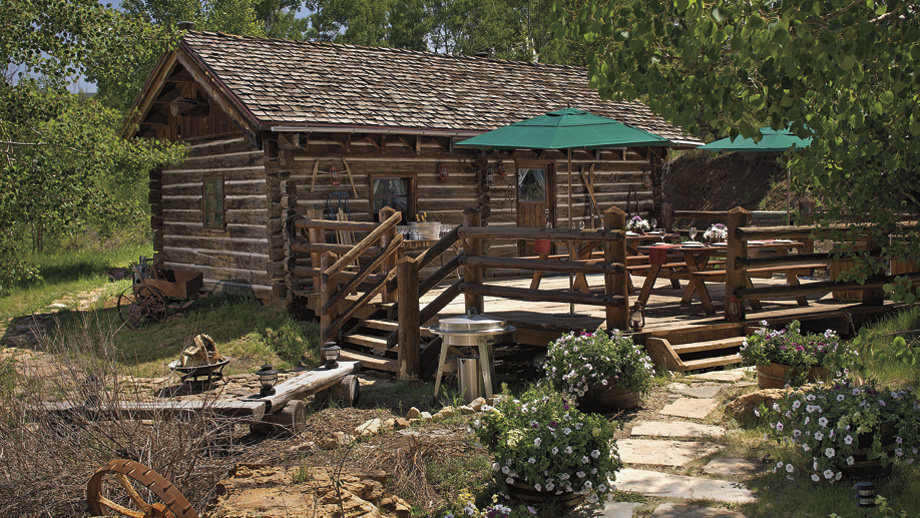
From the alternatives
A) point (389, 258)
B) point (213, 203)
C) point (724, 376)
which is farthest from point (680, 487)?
point (213, 203)

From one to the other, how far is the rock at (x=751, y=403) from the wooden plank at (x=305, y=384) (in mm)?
3809

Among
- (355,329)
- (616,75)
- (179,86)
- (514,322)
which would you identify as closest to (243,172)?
(179,86)

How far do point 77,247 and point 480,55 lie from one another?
1331 centimetres

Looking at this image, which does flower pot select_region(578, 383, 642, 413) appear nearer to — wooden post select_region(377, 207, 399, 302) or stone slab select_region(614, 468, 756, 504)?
stone slab select_region(614, 468, 756, 504)

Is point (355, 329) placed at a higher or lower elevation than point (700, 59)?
lower

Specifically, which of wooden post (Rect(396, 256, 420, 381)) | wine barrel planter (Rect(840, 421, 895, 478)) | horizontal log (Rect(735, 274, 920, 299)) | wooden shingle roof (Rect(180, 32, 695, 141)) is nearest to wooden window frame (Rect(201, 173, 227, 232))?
wooden shingle roof (Rect(180, 32, 695, 141))

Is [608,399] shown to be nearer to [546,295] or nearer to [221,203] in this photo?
[546,295]

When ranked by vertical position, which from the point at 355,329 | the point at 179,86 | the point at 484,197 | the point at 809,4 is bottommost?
the point at 355,329

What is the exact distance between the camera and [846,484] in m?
4.58

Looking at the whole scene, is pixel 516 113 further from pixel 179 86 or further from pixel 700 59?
pixel 700 59

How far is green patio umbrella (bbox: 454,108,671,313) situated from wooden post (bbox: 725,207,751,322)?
5.69ft

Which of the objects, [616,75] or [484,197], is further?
[484,197]

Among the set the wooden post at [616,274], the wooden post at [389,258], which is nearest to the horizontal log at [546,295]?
the wooden post at [616,274]

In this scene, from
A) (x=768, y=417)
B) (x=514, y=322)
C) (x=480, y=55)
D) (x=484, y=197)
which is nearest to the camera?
(x=768, y=417)
